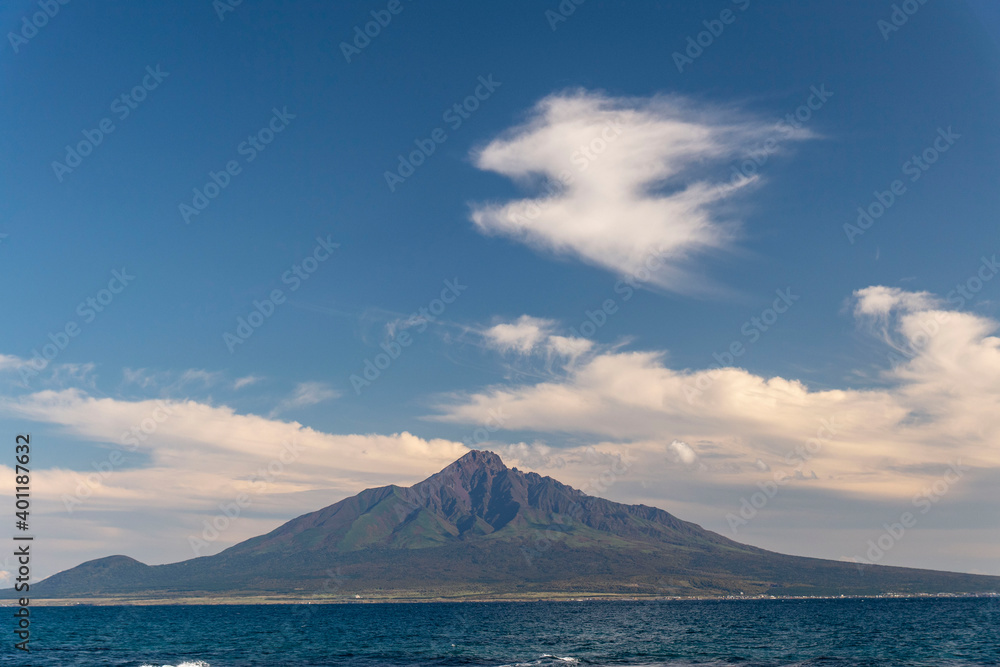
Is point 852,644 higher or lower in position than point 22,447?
lower

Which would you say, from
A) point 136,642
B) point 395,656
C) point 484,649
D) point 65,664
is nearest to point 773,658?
point 484,649

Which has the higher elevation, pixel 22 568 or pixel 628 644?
pixel 22 568

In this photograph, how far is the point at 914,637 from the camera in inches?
5477

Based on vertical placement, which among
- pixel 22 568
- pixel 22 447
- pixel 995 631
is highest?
pixel 22 447

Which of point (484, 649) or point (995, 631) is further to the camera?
point (995, 631)

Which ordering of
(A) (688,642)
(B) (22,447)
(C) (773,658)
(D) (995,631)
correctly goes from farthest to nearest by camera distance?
(D) (995,631)
(A) (688,642)
(C) (773,658)
(B) (22,447)

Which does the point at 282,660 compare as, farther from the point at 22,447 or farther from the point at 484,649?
the point at 22,447

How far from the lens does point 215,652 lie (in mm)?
119938

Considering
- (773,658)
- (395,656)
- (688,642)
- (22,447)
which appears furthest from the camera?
(688,642)

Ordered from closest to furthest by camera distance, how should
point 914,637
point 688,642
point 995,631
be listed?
point 688,642 < point 914,637 < point 995,631

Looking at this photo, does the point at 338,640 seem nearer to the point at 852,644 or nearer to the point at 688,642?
the point at 688,642

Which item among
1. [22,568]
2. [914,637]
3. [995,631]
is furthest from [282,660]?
[995,631]

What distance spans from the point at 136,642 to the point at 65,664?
45753mm

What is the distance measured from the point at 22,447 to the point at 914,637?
156495 millimetres
